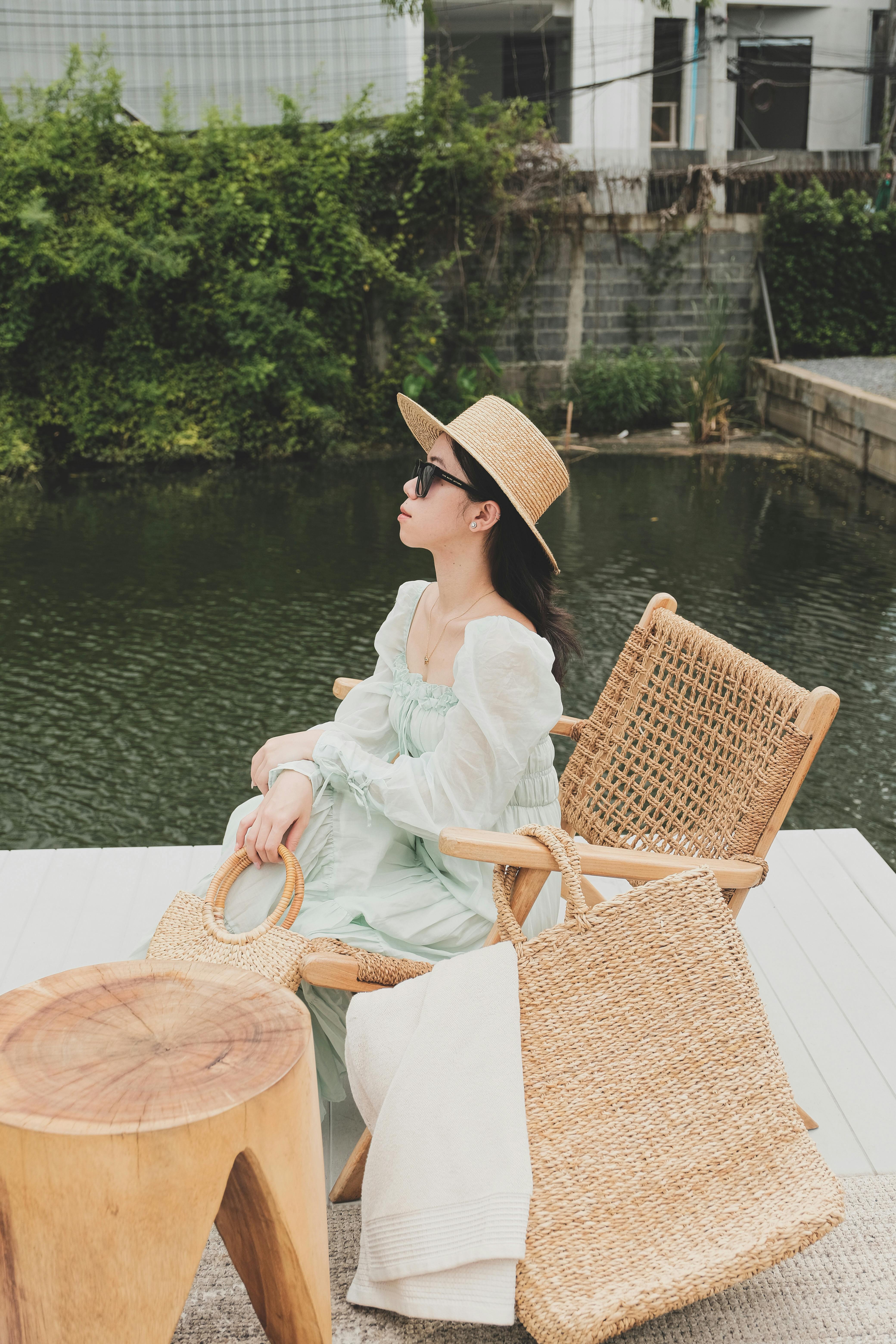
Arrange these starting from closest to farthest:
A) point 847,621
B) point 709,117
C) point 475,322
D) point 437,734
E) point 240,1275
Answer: point 240,1275 → point 437,734 → point 847,621 → point 475,322 → point 709,117

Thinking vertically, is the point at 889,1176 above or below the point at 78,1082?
below

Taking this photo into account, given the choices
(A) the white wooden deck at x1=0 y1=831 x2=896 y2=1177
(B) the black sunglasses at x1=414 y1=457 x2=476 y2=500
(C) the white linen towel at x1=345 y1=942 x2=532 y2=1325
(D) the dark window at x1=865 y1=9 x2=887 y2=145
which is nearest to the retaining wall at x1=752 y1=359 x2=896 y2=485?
(A) the white wooden deck at x1=0 y1=831 x2=896 y2=1177

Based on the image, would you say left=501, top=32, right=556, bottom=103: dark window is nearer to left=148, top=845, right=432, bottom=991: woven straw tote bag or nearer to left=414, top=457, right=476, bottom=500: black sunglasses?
left=414, top=457, right=476, bottom=500: black sunglasses

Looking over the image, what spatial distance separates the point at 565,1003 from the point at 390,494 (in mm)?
8498

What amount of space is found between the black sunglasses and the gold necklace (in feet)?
0.63

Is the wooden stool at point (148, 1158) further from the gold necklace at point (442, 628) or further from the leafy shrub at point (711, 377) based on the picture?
the leafy shrub at point (711, 377)

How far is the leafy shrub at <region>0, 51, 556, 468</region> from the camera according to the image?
1094 cm

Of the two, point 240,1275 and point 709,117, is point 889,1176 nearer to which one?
point 240,1275

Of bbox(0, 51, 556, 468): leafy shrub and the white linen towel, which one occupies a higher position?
bbox(0, 51, 556, 468): leafy shrub

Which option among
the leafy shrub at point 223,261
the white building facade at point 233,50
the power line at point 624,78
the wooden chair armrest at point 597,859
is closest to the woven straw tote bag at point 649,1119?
the wooden chair armrest at point 597,859

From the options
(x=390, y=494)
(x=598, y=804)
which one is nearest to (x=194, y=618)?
(x=390, y=494)

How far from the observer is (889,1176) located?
2.01 metres

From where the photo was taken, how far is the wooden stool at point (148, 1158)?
1.29 m

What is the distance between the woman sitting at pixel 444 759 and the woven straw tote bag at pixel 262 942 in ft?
0.13
